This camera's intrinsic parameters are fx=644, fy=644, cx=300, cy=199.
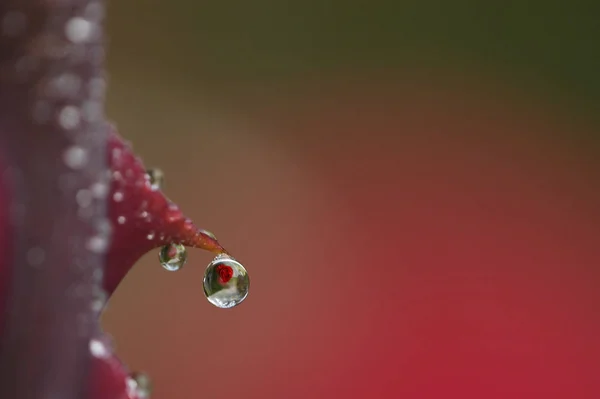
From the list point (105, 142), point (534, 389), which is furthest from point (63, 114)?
point (534, 389)

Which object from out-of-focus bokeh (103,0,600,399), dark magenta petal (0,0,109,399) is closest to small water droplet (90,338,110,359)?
dark magenta petal (0,0,109,399)

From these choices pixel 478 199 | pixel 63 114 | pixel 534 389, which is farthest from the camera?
pixel 478 199

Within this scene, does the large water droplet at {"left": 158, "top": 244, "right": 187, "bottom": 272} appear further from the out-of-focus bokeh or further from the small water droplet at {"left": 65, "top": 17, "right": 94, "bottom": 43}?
the out-of-focus bokeh

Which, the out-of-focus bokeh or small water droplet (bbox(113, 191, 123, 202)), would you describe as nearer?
small water droplet (bbox(113, 191, 123, 202))

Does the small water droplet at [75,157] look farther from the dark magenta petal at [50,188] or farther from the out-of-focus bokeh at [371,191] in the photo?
the out-of-focus bokeh at [371,191]

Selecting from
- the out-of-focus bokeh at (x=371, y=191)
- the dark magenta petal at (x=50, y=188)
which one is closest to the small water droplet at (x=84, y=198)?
the dark magenta petal at (x=50, y=188)

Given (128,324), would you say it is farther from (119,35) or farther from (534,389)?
(534,389)

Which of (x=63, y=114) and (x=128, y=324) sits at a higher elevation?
(x=128, y=324)
